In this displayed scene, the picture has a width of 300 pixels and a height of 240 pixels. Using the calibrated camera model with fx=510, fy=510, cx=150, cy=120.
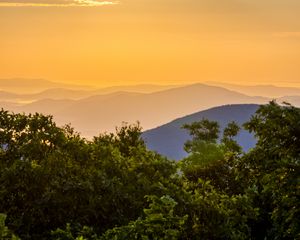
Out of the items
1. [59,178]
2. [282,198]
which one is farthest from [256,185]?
[59,178]

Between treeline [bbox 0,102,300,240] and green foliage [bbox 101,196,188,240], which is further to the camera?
treeline [bbox 0,102,300,240]

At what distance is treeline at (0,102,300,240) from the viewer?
2522 cm

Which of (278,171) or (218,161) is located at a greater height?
(278,171)

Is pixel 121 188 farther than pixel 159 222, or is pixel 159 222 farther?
pixel 121 188

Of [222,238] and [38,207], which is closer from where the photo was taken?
[38,207]

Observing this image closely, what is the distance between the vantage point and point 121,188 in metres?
31.1

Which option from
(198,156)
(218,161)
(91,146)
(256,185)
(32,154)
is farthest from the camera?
(198,156)

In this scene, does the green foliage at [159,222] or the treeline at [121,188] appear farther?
the treeline at [121,188]

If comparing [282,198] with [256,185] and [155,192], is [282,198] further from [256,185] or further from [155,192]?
[256,185]

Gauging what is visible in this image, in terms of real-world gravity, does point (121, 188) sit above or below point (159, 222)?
below

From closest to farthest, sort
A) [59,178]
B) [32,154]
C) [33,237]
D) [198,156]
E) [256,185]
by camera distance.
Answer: [33,237]
[59,178]
[32,154]
[256,185]
[198,156]

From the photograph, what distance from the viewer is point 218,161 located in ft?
192

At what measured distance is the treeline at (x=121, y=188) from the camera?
2522 centimetres

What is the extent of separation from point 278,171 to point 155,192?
937 cm
